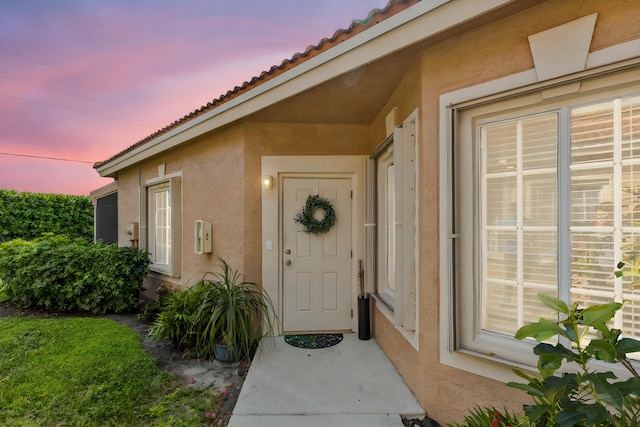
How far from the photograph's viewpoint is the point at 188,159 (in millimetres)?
5645

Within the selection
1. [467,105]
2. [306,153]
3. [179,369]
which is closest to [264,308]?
[179,369]

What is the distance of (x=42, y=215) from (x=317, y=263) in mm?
12659

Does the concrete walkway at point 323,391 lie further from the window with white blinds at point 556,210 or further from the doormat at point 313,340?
the window with white blinds at point 556,210

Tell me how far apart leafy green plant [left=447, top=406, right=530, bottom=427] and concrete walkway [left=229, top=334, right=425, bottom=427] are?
532 mm

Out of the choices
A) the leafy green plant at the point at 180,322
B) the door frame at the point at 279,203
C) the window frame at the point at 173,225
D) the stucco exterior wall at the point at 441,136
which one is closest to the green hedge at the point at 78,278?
the window frame at the point at 173,225

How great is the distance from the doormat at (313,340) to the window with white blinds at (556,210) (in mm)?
2327

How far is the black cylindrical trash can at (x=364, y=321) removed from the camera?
4.39m

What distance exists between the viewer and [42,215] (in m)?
11.7

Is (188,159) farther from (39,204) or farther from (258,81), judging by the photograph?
(39,204)

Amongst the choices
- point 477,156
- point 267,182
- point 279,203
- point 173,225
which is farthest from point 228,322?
point 477,156

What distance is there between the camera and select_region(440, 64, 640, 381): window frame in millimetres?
2020

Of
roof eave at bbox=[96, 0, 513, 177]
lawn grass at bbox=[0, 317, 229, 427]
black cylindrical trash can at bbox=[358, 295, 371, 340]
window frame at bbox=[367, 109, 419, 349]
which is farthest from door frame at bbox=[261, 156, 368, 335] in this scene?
lawn grass at bbox=[0, 317, 229, 427]

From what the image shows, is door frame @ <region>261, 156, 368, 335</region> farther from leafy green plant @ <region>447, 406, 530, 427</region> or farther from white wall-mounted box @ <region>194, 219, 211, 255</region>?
leafy green plant @ <region>447, 406, 530, 427</region>

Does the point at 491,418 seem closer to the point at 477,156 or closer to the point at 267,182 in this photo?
the point at 477,156
